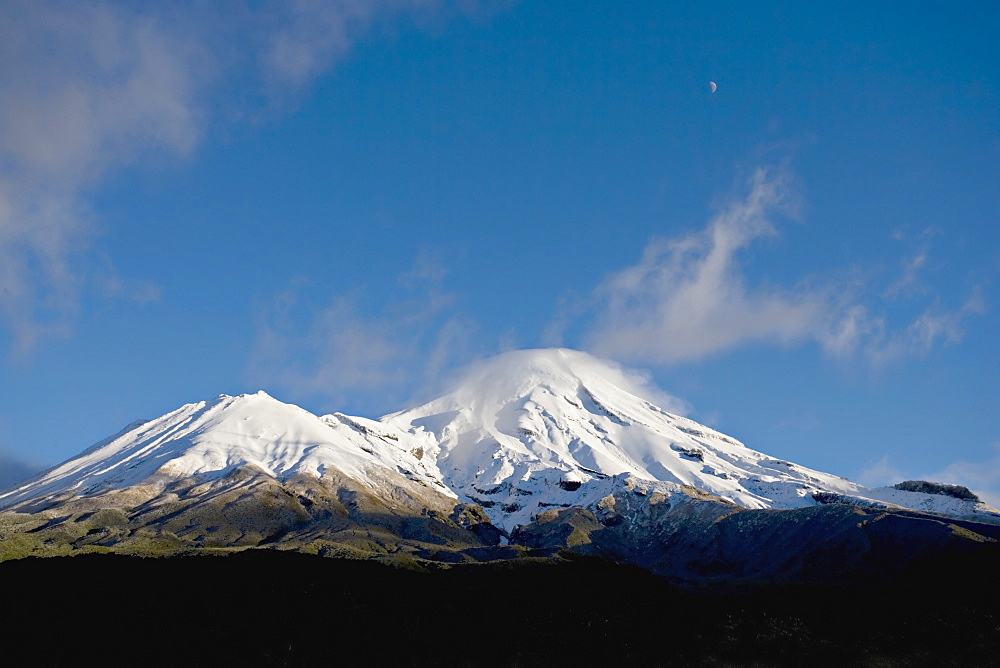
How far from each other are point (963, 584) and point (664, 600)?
51333mm

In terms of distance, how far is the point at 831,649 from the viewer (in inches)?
3125

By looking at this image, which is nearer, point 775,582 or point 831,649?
point 831,649

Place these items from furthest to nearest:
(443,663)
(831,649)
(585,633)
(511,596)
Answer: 1. (511,596)
2. (585,633)
3. (443,663)
4. (831,649)

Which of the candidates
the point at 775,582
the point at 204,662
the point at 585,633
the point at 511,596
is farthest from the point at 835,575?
the point at 204,662

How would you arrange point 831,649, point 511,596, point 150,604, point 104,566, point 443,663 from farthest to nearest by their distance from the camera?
1. point 104,566
2. point 511,596
3. point 150,604
4. point 443,663
5. point 831,649

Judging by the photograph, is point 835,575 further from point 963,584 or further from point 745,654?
point 745,654

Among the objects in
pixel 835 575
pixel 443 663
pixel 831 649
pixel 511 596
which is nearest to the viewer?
pixel 831 649

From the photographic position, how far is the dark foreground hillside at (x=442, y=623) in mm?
82500

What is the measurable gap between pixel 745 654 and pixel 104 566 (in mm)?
110203

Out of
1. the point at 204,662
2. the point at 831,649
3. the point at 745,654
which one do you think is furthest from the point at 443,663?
the point at 831,649

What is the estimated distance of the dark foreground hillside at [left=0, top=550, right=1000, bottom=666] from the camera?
8250cm

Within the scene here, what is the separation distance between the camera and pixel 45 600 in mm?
105625

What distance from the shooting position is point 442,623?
101 metres

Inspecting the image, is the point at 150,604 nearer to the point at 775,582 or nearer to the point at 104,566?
the point at 104,566
